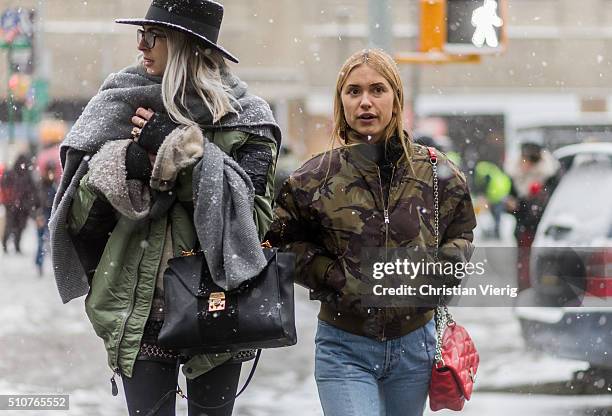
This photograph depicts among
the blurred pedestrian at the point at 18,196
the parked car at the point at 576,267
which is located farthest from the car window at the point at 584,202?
the blurred pedestrian at the point at 18,196

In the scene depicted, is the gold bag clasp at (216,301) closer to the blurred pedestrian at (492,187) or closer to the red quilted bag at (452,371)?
the red quilted bag at (452,371)

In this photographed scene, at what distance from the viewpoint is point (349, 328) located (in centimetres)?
333

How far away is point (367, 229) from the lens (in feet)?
10.7

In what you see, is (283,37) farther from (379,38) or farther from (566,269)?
(566,269)

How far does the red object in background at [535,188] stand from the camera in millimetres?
8664

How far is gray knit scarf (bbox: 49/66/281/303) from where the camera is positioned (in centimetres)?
303

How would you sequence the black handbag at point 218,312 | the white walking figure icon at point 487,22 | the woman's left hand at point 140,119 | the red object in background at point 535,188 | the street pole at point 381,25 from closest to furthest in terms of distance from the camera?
1. the black handbag at point 218,312
2. the woman's left hand at point 140,119
3. the white walking figure icon at point 487,22
4. the street pole at point 381,25
5. the red object in background at point 535,188

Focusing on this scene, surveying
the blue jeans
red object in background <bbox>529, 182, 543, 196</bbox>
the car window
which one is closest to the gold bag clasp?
the blue jeans

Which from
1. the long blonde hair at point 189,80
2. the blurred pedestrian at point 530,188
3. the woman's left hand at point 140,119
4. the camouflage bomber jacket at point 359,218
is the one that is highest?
the long blonde hair at point 189,80

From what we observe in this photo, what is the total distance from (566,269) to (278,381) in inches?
96.1

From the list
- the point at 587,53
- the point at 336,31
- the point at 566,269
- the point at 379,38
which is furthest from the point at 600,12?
the point at 566,269

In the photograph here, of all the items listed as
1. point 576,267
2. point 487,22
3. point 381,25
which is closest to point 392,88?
point 576,267

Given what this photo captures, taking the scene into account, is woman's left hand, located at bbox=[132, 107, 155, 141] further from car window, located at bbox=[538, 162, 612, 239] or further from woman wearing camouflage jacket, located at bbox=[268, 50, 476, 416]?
car window, located at bbox=[538, 162, 612, 239]

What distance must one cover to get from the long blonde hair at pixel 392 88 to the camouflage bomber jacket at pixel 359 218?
1.6 inches
